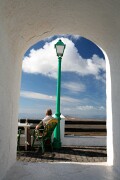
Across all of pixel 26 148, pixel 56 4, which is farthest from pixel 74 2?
pixel 26 148

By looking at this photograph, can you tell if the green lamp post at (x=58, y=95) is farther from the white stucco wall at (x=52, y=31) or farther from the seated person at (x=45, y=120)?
the white stucco wall at (x=52, y=31)

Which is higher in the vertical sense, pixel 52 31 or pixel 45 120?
pixel 52 31

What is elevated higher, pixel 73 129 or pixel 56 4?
pixel 56 4

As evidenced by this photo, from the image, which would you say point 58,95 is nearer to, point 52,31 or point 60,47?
point 60,47

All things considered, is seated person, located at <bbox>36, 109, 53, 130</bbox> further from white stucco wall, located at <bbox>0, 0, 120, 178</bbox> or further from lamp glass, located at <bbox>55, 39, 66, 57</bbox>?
white stucco wall, located at <bbox>0, 0, 120, 178</bbox>

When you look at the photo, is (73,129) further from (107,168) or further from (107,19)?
(107,19)

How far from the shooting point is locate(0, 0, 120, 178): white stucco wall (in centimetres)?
297

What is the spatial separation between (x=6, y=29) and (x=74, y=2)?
0.97 m

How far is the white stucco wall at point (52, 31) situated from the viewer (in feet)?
9.76

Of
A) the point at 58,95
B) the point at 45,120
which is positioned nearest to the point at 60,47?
the point at 58,95

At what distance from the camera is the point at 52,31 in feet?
13.6

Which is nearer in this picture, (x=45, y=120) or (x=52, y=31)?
(x=52, y=31)

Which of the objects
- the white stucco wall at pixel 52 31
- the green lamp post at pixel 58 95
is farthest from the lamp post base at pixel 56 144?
the white stucco wall at pixel 52 31

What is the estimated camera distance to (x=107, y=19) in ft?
11.0
